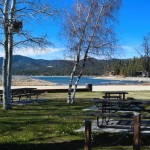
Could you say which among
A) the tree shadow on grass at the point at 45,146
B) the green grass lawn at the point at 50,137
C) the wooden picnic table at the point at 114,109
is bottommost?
the tree shadow on grass at the point at 45,146

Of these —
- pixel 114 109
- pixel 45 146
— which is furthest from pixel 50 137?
pixel 114 109

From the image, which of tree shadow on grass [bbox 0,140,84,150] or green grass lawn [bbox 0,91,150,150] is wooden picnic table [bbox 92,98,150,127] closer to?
green grass lawn [bbox 0,91,150,150]

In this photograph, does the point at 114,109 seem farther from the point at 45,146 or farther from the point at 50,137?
the point at 45,146

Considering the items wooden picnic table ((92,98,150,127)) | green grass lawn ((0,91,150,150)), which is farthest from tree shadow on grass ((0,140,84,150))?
wooden picnic table ((92,98,150,127))

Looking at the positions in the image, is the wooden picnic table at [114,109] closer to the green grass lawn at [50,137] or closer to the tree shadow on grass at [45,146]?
the green grass lawn at [50,137]

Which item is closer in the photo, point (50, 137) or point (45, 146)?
point (45, 146)

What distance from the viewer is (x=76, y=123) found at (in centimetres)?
1191

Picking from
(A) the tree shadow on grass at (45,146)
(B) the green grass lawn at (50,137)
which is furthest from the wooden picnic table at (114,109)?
(A) the tree shadow on grass at (45,146)

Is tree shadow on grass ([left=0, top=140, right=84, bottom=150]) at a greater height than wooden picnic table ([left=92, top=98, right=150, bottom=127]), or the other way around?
wooden picnic table ([left=92, top=98, right=150, bottom=127])

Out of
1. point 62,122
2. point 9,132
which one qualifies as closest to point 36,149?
point 9,132

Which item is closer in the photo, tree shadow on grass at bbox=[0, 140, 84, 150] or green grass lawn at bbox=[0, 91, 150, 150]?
tree shadow on grass at bbox=[0, 140, 84, 150]

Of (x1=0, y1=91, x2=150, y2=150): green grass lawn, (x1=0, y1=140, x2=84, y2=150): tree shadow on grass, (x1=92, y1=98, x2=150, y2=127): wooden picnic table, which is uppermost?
(x1=92, y1=98, x2=150, y2=127): wooden picnic table

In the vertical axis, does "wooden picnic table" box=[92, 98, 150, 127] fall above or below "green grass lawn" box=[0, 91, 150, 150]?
above

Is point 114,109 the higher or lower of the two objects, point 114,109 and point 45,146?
the higher
